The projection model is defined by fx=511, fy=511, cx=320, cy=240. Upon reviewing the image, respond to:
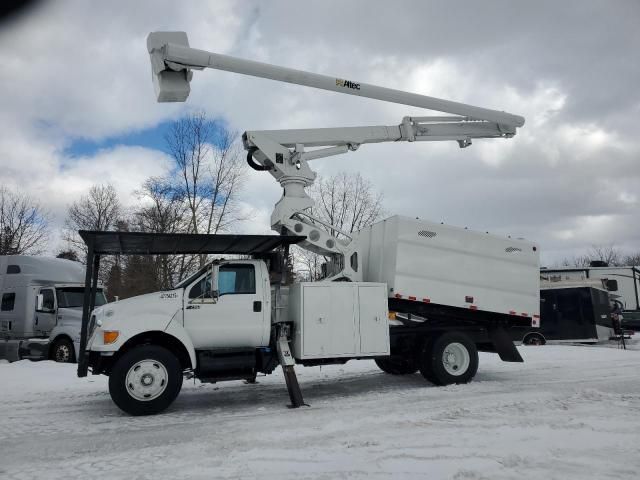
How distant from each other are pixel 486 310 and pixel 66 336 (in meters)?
11.9

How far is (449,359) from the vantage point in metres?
9.62

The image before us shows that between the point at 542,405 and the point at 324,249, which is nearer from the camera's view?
the point at 542,405

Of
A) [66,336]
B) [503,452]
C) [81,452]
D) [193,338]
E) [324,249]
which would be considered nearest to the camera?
[503,452]

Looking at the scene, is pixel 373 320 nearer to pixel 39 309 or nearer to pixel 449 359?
pixel 449 359

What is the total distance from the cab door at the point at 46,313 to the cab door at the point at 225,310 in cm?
959

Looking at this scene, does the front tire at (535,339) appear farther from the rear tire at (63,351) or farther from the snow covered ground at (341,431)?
the rear tire at (63,351)

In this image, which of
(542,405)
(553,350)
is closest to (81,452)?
(542,405)

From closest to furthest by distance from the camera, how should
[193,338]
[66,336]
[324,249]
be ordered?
[193,338] → [324,249] → [66,336]

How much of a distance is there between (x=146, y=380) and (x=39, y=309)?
964 centimetres

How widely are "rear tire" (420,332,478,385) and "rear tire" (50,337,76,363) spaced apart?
34.2ft

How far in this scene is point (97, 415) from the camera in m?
7.36

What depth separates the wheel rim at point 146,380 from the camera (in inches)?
283

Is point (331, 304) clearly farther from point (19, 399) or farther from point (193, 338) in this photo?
point (19, 399)

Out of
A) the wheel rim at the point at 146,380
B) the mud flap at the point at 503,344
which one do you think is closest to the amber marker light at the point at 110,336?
the wheel rim at the point at 146,380
